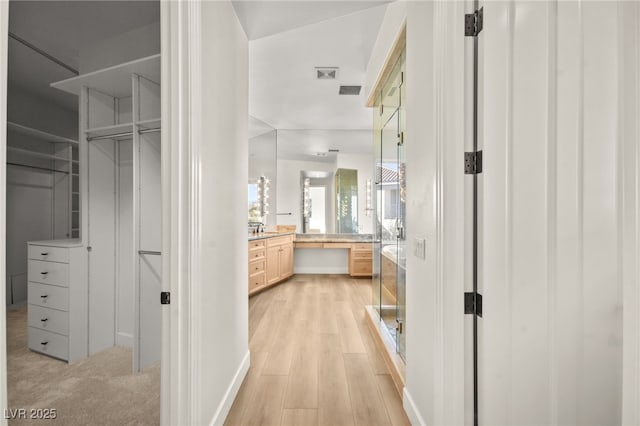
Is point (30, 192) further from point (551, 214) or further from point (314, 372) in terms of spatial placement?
point (551, 214)

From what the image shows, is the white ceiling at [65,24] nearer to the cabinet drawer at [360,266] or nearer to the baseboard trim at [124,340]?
the baseboard trim at [124,340]

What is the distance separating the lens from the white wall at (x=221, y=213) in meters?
1.46

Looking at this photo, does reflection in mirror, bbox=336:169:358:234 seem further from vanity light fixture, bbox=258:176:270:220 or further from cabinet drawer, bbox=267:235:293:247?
vanity light fixture, bbox=258:176:270:220

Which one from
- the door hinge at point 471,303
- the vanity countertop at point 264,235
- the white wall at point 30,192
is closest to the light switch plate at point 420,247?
the door hinge at point 471,303

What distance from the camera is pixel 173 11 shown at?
4.36 ft

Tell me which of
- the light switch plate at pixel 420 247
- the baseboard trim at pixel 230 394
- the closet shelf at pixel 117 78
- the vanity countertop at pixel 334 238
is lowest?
the baseboard trim at pixel 230 394

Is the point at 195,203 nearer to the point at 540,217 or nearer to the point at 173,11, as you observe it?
the point at 173,11

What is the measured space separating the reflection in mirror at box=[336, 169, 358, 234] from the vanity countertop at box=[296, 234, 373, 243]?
0.10 m

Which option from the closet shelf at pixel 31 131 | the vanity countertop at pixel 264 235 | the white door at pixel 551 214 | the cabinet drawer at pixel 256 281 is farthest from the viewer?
the vanity countertop at pixel 264 235

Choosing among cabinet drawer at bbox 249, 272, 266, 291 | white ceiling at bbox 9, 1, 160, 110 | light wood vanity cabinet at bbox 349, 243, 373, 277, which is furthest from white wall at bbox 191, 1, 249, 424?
light wood vanity cabinet at bbox 349, 243, 373, 277

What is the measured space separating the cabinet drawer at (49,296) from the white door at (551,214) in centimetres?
295

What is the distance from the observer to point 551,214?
44.9 inches

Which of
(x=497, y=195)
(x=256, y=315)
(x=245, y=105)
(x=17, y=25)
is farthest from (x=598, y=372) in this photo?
(x=17, y=25)

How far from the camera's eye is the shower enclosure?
2.27 m
